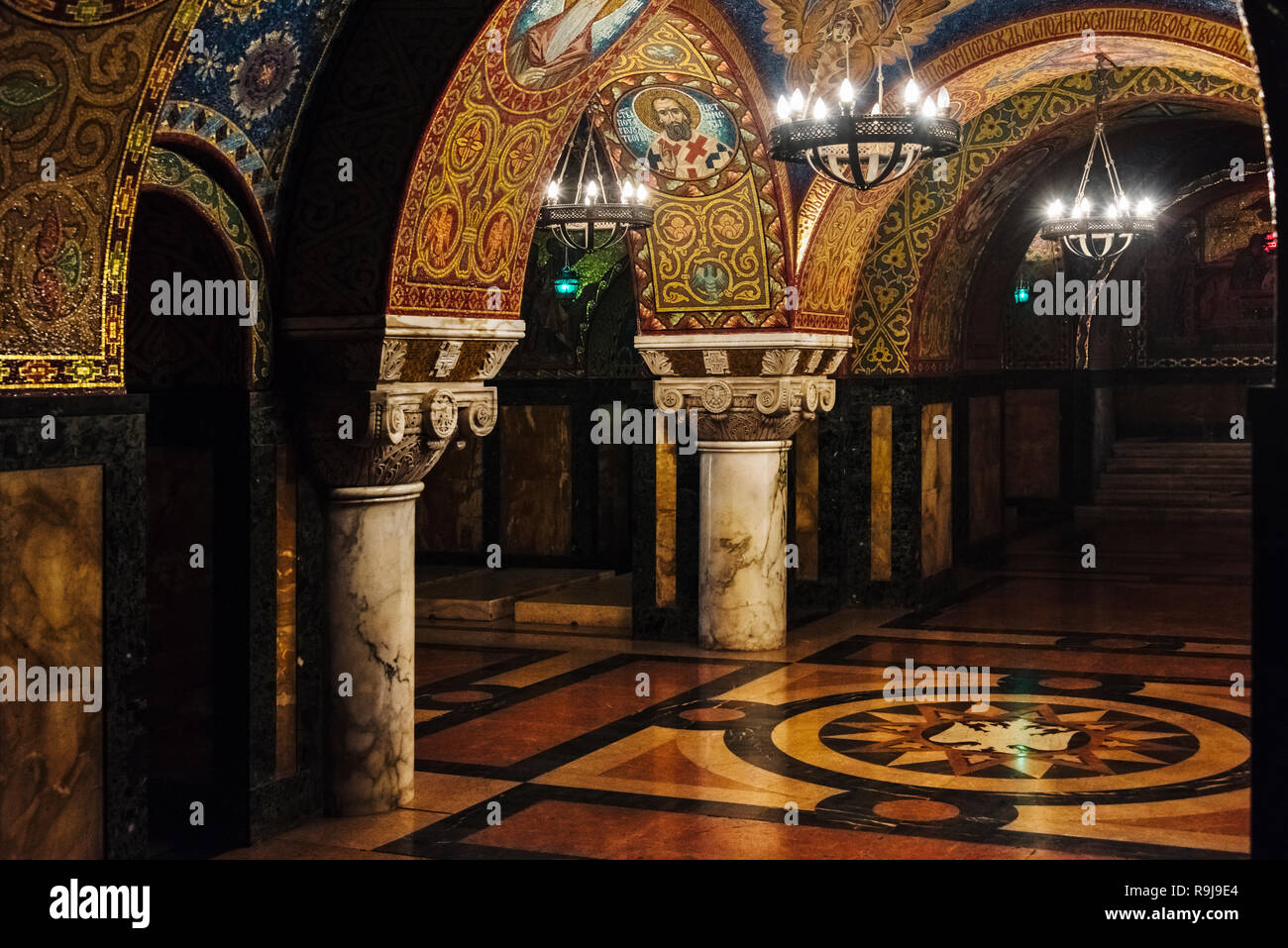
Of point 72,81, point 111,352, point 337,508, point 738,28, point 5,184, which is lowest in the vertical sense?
point 337,508

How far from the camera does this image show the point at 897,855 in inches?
228

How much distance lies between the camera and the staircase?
58.8 feet

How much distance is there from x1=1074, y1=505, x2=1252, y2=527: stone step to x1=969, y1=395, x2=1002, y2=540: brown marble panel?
3.37 meters

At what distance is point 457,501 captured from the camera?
14094 mm

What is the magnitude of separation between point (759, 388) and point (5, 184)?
635 cm

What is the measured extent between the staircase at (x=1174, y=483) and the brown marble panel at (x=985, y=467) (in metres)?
3.60

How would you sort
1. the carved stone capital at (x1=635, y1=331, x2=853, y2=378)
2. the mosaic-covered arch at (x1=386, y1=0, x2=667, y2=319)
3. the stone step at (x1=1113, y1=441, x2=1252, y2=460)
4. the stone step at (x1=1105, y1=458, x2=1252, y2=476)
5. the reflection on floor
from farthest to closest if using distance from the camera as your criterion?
1. the stone step at (x1=1113, y1=441, x2=1252, y2=460)
2. the stone step at (x1=1105, y1=458, x2=1252, y2=476)
3. the carved stone capital at (x1=635, y1=331, x2=853, y2=378)
4. the mosaic-covered arch at (x1=386, y1=0, x2=667, y2=319)
5. the reflection on floor

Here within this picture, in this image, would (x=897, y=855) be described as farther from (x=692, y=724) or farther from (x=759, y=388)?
(x=759, y=388)

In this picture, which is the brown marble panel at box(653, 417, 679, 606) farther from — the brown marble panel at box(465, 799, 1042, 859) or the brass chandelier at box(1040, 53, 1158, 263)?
the brown marble panel at box(465, 799, 1042, 859)

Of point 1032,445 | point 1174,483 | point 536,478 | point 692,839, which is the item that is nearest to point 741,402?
point 536,478

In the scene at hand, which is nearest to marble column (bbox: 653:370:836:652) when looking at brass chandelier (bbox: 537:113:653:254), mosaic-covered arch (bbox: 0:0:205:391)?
brass chandelier (bbox: 537:113:653:254)

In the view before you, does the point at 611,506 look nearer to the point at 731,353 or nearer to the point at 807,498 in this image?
the point at 807,498

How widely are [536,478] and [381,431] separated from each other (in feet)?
24.7
